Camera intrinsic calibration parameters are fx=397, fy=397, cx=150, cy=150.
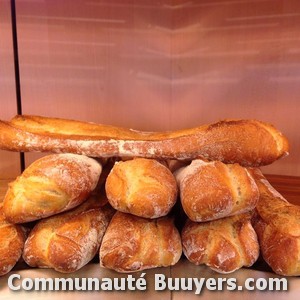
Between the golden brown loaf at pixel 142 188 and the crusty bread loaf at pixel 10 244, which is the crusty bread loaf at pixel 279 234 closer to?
the golden brown loaf at pixel 142 188

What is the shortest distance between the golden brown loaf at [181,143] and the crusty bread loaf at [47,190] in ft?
0.24

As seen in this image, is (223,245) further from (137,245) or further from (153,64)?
(153,64)

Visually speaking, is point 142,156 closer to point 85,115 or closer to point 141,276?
point 141,276

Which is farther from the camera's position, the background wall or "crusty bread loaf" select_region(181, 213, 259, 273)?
the background wall

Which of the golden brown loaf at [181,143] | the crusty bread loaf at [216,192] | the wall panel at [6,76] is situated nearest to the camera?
the crusty bread loaf at [216,192]

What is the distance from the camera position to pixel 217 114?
5.82 ft

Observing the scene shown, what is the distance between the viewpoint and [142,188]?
721 mm

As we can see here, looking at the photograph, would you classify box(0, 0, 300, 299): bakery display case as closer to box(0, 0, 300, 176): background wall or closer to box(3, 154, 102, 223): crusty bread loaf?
box(0, 0, 300, 176): background wall

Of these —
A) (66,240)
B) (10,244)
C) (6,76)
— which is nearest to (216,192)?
(66,240)

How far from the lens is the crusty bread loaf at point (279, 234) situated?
0.72 metres

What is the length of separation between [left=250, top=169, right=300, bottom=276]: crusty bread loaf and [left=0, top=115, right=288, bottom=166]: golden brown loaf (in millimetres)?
102

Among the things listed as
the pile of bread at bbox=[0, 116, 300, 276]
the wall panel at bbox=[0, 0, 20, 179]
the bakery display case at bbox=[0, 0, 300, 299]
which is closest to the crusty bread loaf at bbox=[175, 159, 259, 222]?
the pile of bread at bbox=[0, 116, 300, 276]

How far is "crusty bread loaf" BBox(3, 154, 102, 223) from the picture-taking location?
2.42 ft

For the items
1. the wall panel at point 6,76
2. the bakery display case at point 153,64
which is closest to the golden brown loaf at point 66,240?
the bakery display case at point 153,64
